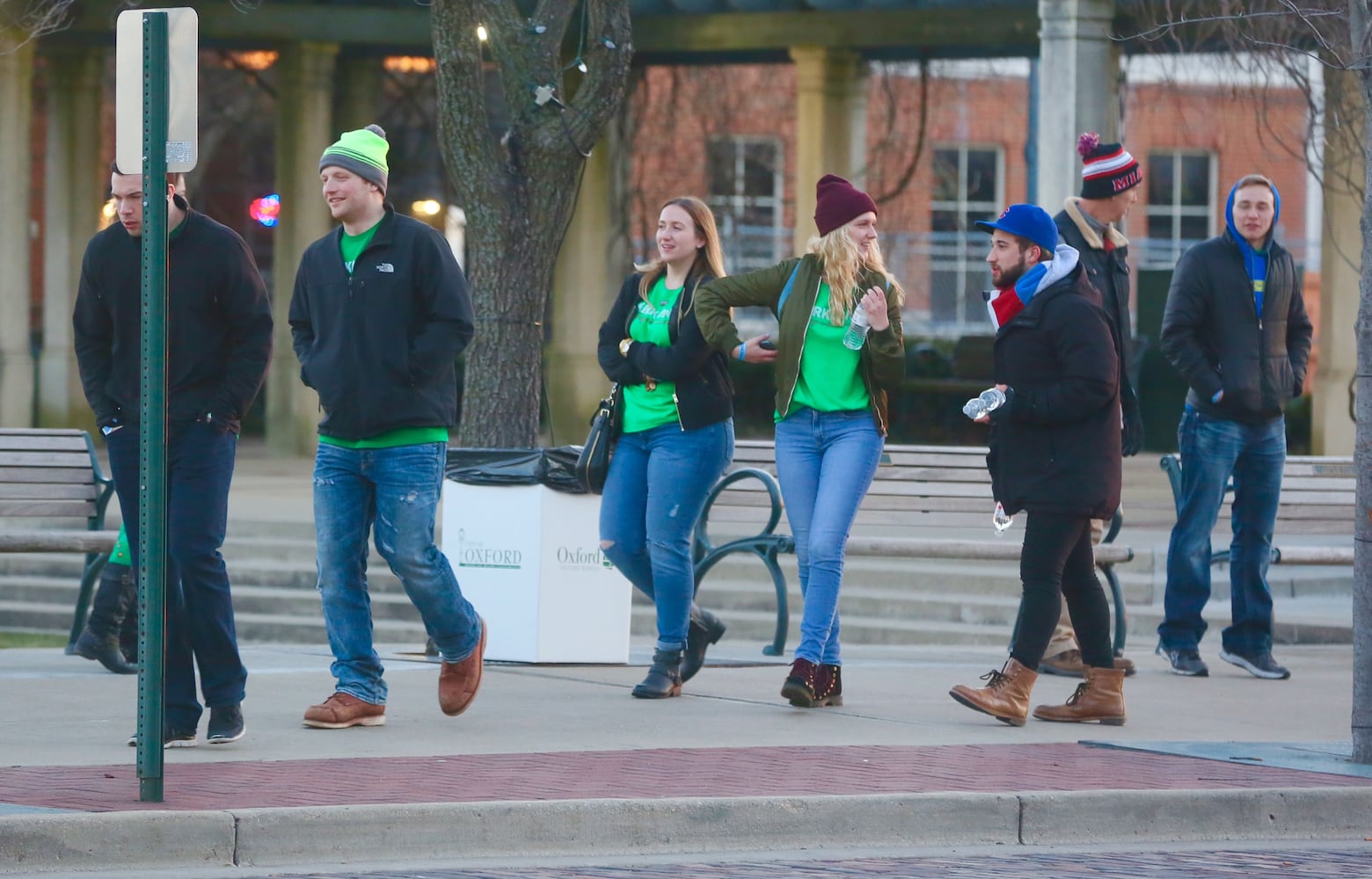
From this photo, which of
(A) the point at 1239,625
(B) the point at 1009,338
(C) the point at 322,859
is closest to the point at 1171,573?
(A) the point at 1239,625

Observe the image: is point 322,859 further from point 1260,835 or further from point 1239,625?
point 1239,625

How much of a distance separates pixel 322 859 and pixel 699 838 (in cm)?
109

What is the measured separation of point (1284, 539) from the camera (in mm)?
13742

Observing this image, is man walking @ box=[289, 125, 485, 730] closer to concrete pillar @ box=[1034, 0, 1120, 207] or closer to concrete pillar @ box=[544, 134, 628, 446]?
concrete pillar @ box=[1034, 0, 1120, 207]

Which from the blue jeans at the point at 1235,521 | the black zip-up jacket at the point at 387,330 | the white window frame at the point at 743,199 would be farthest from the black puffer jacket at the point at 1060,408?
the white window frame at the point at 743,199

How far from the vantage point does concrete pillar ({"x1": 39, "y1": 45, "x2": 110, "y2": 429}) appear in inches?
867

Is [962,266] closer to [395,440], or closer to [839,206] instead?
[839,206]

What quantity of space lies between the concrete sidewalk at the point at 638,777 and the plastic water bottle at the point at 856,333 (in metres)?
1.42


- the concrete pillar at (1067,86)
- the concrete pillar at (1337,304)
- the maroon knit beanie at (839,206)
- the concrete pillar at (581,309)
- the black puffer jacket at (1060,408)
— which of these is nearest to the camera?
the black puffer jacket at (1060,408)

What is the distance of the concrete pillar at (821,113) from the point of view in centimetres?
2136

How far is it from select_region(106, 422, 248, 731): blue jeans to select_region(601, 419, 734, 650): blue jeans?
1.81m

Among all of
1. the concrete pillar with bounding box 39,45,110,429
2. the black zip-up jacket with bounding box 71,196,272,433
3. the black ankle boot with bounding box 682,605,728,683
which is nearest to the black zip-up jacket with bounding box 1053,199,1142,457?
the black ankle boot with bounding box 682,605,728,683

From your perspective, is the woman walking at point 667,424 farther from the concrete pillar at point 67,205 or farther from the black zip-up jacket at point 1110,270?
the concrete pillar at point 67,205

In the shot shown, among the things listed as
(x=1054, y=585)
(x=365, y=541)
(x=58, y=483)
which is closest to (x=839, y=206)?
(x=1054, y=585)
